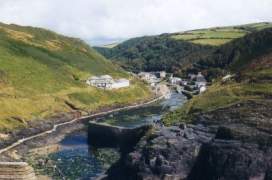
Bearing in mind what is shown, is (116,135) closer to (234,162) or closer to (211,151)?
(211,151)

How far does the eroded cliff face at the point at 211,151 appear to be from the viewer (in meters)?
83.1

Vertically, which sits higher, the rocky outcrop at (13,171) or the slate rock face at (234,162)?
the slate rock face at (234,162)

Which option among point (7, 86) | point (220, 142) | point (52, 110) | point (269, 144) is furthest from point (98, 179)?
point (7, 86)

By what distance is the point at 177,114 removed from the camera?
119125 mm

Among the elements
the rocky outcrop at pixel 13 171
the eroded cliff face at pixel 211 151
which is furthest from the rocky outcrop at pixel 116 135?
the rocky outcrop at pixel 13 171

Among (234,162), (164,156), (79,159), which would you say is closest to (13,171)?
(164,156)

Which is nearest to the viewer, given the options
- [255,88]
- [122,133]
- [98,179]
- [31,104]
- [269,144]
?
[269,144]

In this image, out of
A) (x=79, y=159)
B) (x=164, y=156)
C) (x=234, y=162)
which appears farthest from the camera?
(x=79, y=159)

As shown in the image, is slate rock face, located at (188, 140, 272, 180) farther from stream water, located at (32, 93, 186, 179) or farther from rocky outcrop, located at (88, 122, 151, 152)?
stream water, located at (32, 93, 186, 179)

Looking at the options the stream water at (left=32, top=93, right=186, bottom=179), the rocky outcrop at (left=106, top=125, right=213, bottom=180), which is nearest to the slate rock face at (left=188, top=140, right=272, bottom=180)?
the rocky outcrop at (left=106, top=125, right=213, bottom=180)

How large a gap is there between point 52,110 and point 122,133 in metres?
69.6

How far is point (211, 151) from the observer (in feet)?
285

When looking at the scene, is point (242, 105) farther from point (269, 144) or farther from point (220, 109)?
point (269, 144)

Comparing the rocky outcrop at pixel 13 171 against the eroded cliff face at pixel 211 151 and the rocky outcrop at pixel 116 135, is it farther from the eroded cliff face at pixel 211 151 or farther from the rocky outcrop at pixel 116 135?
the rocky outcrop at pixel 116 135
